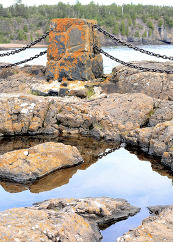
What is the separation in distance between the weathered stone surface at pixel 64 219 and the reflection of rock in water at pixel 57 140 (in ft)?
2.72

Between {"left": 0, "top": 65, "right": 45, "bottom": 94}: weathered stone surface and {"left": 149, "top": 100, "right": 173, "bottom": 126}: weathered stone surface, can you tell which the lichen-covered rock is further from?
{"left": 0, "top": 65, "right": 45, "bottom": 94}: weathered stone surface

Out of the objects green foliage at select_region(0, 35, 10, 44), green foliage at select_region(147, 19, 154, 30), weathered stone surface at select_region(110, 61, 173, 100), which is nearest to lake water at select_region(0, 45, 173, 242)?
weathered stone surface at select_region(110, 61, 173, 100)

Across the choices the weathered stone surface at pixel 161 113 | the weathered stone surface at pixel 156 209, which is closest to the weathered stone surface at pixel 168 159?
the weathered stone surface at pixel 156 209

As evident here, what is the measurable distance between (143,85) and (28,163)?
5.06 m

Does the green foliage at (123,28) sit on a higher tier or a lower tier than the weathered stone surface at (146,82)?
lower

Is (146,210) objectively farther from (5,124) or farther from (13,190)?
(5,124)

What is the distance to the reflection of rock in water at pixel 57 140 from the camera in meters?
5.11

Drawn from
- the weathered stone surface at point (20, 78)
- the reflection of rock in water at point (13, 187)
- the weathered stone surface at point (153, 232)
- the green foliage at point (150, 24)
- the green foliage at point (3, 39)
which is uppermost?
the weathered stone surface at point (153, 232)

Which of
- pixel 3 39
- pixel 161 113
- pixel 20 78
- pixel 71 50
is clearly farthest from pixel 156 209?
pixel 3 39

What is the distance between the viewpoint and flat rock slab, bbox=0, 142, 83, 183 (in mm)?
5309

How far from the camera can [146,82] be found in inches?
379

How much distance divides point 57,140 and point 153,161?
208 cm

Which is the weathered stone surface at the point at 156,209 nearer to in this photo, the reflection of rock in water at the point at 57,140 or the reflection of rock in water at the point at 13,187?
the reflection of rock in water at the point at 57,140

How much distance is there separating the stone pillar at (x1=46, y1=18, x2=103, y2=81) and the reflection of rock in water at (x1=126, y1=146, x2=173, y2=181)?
4.11 m
